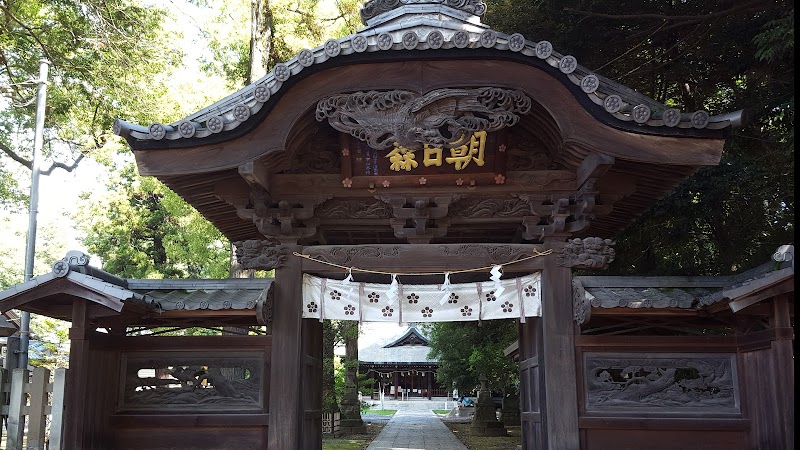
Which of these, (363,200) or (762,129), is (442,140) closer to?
(363,200)

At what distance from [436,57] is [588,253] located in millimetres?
2633

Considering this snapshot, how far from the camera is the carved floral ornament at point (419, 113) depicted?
6039mm

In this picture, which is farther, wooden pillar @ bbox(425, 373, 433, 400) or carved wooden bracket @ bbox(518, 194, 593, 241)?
wooden pillar @ bbox(425, 373, 433, 400)

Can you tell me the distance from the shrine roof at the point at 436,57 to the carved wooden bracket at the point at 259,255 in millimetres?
1346

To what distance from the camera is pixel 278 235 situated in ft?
23.5

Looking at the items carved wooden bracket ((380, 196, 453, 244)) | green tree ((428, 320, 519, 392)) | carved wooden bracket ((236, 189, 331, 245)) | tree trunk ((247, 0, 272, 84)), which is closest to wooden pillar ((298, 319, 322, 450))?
carved wooden bracket ((236, 189, 331, 245))

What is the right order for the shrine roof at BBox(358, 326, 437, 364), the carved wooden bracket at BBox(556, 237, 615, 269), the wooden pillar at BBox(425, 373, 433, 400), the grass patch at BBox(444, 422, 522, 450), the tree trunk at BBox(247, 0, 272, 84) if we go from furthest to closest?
the wooden pillar at BBox(425, 373, 433, 400) → the shrine roof at BBox(358, 326, 437, 364) → the grass patch at BBox(444, 422, 522, 450) → the tree trunk at BBox(247, 0, 272, 84) → the carved wooden bracket at BBox(556, 237, 615, 269)

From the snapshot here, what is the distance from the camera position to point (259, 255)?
23.2 feet

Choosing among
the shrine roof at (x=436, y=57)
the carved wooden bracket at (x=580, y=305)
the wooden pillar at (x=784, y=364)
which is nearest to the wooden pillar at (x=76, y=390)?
the shrine roof at (x=436, y=57)

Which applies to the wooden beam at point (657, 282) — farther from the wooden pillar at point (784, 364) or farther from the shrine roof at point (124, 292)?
the shrine roof at point (124, 292)

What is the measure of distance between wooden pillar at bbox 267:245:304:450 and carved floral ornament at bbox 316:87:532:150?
194cm

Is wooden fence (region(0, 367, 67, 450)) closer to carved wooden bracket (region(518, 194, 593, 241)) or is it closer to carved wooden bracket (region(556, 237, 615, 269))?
carved wooden bracket (region(518, 194, 593, 241))

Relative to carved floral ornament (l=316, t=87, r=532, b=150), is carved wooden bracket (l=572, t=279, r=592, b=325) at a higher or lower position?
lower

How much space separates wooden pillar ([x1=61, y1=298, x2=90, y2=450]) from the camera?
603 centimetres
